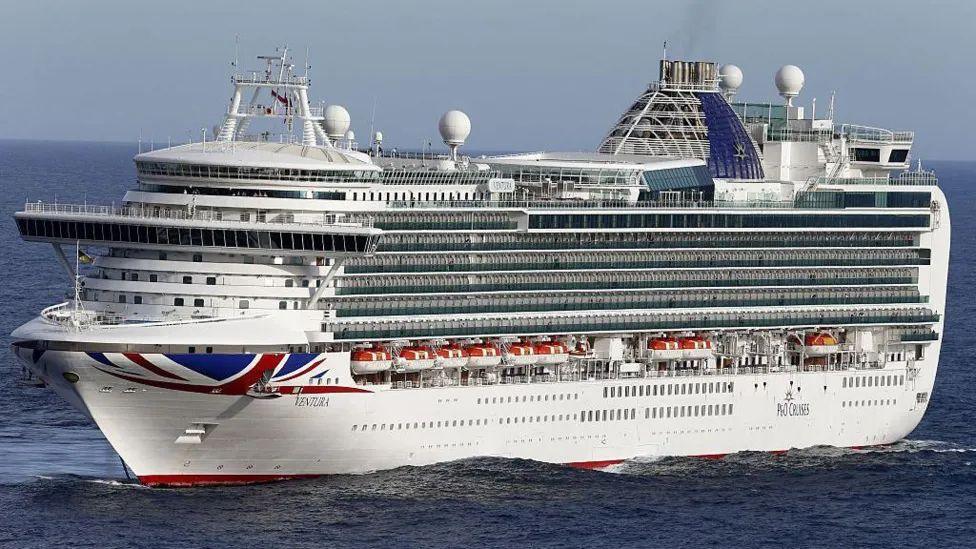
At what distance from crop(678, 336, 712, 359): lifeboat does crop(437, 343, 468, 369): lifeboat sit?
29.3 ft

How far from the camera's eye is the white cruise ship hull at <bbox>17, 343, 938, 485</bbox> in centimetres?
5672

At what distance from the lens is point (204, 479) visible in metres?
58.1

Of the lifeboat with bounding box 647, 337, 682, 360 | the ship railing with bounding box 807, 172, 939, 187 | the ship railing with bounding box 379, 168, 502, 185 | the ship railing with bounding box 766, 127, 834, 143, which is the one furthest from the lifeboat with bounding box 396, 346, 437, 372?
the ship railing with bounding box 766, 127, 834, 143

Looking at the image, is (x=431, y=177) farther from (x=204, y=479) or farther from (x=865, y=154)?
(x=865, y=154)

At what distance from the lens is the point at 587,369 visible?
64.3m

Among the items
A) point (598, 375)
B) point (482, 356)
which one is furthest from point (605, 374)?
point (482, 356)

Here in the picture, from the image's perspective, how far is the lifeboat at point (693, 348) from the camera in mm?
65938

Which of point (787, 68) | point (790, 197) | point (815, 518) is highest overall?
point (787, 68)

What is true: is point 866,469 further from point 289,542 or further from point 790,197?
point 289,542

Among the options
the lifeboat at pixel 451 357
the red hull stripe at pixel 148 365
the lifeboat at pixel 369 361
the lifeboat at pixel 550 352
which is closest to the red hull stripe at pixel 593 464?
the lifeboat at pixel 550 352

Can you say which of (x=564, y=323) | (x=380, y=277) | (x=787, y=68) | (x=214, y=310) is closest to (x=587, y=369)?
(x=564, y=323)

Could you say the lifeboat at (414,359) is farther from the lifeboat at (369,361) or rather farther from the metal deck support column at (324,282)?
the metal deck support column at (324,282)

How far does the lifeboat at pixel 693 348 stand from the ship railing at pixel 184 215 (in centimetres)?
A: 1333

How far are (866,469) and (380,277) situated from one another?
19523 millimetres
